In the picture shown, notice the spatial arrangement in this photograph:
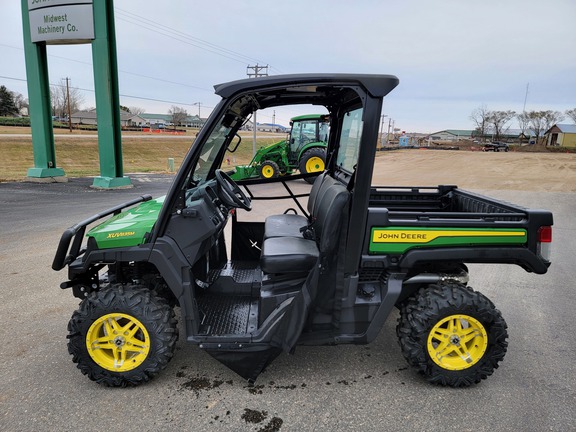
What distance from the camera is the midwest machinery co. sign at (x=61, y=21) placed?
1162 cm

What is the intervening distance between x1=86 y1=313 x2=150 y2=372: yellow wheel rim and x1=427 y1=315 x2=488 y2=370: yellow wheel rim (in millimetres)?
1928

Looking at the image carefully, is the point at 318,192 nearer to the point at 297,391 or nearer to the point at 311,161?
the point at 297,391

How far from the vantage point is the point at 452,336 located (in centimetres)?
275

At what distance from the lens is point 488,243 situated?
2.74 metres

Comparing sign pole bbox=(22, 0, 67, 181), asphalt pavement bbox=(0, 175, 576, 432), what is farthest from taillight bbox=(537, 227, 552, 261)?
sign pole bbox=(22, 0, 67, 181)

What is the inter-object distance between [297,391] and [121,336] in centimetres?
122

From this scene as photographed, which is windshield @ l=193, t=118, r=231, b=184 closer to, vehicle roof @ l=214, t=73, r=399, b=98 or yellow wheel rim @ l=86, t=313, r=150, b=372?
vehicle roof @ l=214, t=73, r=399, b=98

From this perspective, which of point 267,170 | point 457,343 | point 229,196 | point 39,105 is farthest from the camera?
point 267,170

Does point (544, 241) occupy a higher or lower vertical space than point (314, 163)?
higher

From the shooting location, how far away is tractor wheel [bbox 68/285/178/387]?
2.64 m

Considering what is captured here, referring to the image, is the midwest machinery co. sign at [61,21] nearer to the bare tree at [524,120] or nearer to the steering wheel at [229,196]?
the steering wheel at [229,196]

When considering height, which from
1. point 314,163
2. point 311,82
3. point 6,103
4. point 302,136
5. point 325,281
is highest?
point 6,103

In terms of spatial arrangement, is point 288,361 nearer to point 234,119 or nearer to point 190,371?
point 190,371

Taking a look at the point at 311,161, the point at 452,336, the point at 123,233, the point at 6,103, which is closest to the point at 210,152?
the point at 123,233
